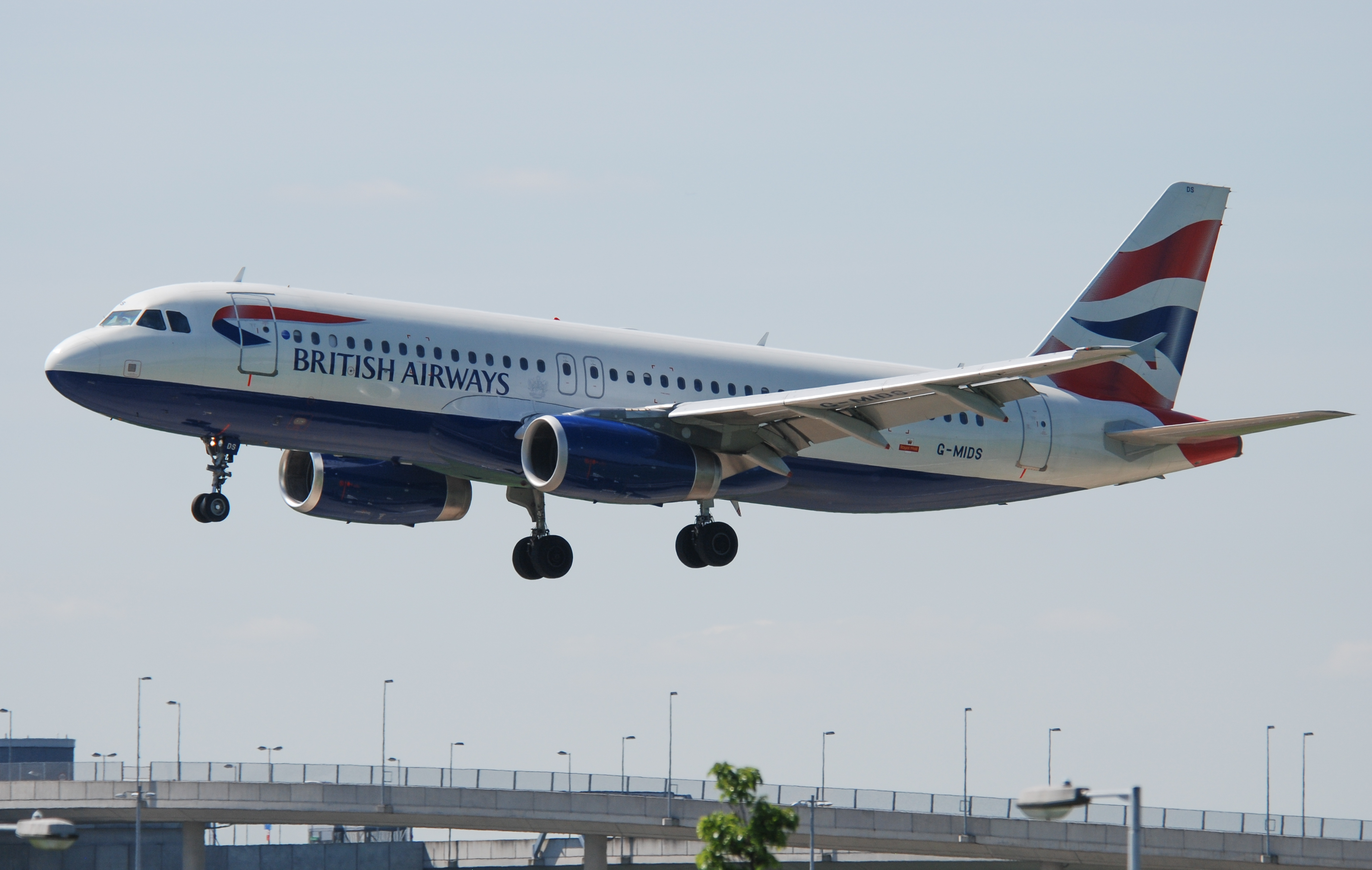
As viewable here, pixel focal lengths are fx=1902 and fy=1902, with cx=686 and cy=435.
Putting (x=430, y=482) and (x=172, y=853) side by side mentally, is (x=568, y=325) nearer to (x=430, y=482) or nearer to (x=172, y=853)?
(x=430, y=482)

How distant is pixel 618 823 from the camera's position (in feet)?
255

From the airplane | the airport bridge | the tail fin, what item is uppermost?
the tail fin

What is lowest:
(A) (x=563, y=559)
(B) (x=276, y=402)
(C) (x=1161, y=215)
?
(A) (x=563, y=559)

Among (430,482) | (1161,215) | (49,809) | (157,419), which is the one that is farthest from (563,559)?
(49,809)

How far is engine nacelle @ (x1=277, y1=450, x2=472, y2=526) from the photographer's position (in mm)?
50125

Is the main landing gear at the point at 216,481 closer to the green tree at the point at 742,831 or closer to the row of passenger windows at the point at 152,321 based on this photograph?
the row of passenger windows at the point at 152,321

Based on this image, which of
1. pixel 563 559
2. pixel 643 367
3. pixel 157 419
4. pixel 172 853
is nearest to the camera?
pixel 157 419

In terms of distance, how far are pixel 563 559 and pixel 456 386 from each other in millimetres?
8324

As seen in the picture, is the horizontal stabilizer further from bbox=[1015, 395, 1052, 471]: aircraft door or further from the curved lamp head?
the curved lamp head

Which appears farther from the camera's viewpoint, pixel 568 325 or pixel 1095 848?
pixel 1095 848

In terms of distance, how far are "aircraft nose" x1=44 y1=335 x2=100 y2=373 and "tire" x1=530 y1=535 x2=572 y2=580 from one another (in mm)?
13675

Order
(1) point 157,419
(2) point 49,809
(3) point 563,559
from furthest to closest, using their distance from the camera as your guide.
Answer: (2) point 49,809
(3) point 563,559
(1) point 157,419

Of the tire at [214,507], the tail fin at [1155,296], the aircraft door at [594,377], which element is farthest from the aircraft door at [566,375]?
the tail fin at [1155,296]

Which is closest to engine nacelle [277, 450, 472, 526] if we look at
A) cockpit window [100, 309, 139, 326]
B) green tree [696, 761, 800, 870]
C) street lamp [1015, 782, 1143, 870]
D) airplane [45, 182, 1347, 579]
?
airplane [45, 182, 1347, 579]
